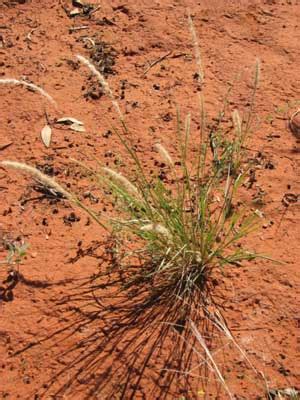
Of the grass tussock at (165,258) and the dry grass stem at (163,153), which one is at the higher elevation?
the dry grass stem at (163,153)

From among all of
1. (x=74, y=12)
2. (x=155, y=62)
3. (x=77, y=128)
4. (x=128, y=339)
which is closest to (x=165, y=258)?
(x=128, y=339)

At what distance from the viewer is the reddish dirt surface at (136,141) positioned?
188 cm

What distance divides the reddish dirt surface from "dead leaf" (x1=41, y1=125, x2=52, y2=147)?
3cm

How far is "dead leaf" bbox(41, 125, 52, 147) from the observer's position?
256 cm

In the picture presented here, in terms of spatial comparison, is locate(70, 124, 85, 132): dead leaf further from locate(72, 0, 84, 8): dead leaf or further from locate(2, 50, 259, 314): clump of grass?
locate(72, 0, 84, 8): dead leaf

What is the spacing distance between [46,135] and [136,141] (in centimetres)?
41

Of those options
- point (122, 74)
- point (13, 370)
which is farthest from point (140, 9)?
point (13, 370)

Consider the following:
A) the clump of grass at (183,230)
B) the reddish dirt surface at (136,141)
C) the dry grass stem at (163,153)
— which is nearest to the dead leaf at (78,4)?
the reddish dirt surface at (136,141)

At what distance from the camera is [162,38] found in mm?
3021

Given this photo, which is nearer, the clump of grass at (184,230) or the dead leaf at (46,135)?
the clump of grass at (184,230)

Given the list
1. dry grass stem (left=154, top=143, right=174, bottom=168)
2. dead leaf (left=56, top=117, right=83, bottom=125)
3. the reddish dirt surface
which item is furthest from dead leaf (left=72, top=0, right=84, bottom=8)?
dry grass stem (left=154, top=143, right=174, bottom=168)

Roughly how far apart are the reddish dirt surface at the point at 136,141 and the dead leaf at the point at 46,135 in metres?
0.03

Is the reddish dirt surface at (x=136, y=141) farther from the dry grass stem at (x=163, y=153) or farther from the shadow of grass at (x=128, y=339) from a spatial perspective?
the dry grass stem at (x=163, y=153)

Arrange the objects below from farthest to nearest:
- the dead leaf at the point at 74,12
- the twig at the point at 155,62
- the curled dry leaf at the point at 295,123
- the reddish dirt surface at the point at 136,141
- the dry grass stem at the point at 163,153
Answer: the dead leaf at the point at 74,12
the twig at the point at 155,62
the curled dry leaf at the point at 295,123
the reddish dirt surface at the point at 136,141
the dry grass stem at the point at 163,153
